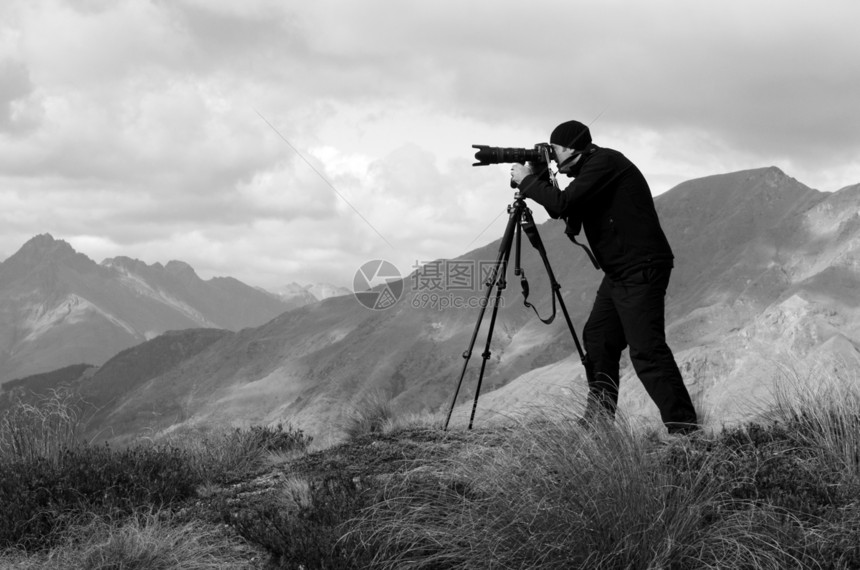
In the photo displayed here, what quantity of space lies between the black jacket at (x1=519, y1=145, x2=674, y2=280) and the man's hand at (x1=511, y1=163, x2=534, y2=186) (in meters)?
0.28

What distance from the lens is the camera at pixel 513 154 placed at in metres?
5.55

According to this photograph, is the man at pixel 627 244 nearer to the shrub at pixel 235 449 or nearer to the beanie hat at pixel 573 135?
the beanie hat at pixel 573 135

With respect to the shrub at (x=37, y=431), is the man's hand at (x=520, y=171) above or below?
above

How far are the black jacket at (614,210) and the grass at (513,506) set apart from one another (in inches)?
46.0

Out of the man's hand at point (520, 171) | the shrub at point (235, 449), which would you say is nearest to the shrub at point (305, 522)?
the shrub at point (235, 449)

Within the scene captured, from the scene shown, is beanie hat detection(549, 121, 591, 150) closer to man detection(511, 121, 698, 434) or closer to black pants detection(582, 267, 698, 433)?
man detection(511, 121, 698, 434)

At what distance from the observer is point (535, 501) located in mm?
3471

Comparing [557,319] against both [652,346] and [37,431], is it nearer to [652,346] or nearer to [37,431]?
[37,431]

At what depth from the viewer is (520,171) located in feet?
18.2

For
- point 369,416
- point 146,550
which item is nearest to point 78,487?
point 146,550

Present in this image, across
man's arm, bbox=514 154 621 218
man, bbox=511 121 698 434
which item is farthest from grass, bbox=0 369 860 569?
man's arm, bbox=514 154 621 218

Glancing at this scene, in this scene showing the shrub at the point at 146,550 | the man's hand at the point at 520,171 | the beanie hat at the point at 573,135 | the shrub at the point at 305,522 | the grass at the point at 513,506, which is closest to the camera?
the grass at the point at 513,506

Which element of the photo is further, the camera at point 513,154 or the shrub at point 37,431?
the shrub at point 37,431

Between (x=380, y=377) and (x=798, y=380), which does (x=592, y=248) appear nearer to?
(x=798, y=380)
